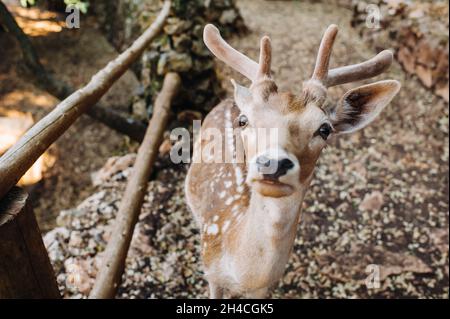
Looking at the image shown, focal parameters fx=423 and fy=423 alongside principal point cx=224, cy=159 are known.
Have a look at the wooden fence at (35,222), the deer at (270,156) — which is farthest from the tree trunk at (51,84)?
the deer at (270,156)

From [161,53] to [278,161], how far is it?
2774mm

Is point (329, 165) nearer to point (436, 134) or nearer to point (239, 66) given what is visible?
point (436, 134)

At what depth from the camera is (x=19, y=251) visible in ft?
4.99

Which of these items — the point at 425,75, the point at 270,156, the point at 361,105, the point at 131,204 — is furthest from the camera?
the point at 425,75

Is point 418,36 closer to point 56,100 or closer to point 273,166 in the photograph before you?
point 273,166

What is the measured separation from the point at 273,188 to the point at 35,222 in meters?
0.93

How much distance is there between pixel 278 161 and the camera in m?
1.62

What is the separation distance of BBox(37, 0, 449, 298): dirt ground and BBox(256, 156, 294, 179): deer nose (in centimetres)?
178

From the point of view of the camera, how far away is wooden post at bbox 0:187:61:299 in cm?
147

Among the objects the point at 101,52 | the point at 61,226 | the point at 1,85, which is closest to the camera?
the point at 61,226

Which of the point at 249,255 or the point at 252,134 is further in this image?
the point at 249,255

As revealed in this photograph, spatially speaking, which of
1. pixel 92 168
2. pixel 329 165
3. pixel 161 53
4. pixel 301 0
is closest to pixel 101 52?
pixel 92 168

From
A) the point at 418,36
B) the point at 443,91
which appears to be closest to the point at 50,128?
the point at 443,91

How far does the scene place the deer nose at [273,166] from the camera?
5.31 feet
